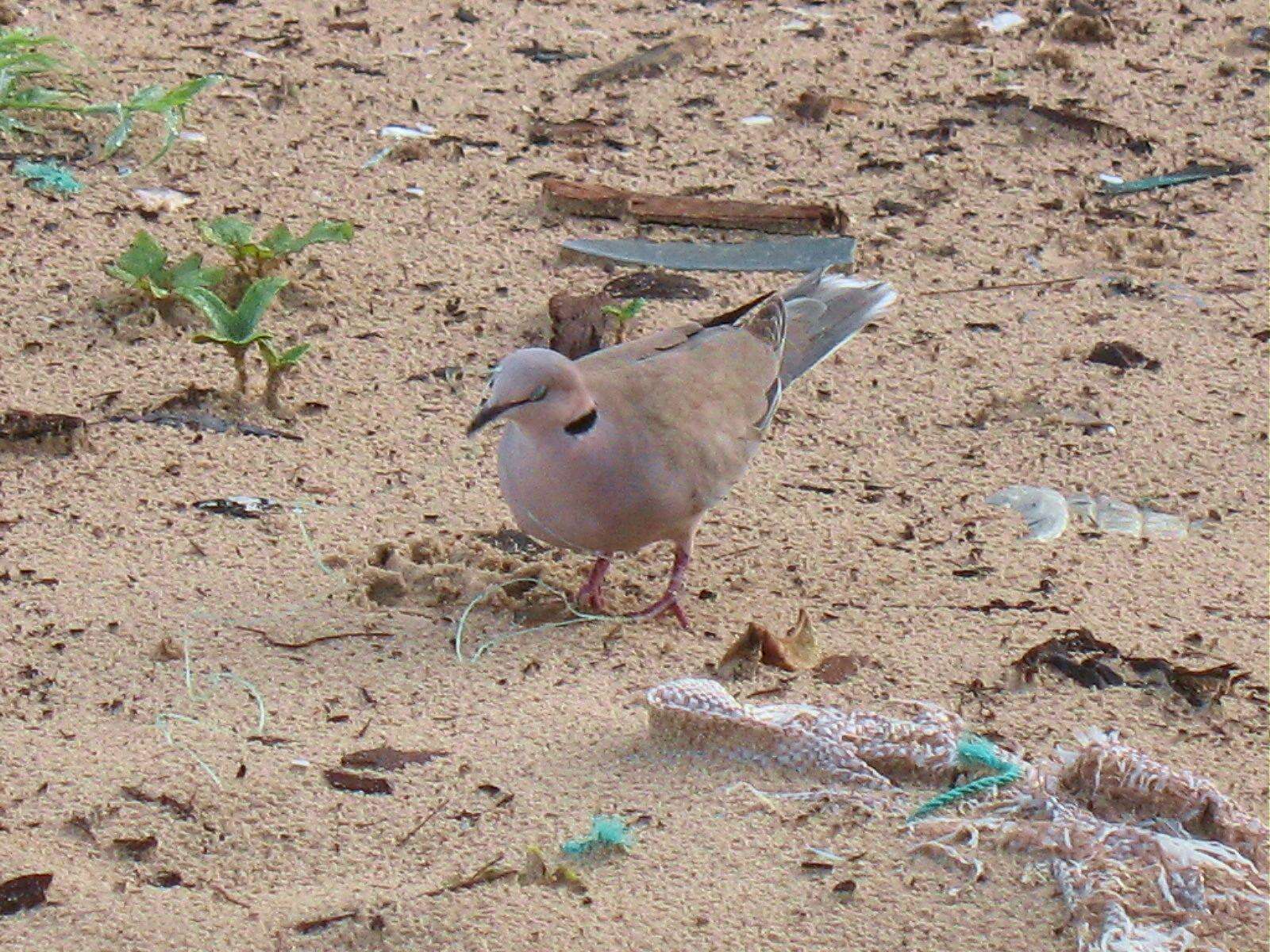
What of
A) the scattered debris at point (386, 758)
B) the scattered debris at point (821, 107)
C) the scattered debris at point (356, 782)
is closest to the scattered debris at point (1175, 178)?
the scattered debris at point (821, 107)

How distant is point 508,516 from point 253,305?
2.69 ft

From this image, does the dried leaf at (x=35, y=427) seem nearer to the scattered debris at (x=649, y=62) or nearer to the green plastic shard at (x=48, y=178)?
the green plastic shard at (x=48, y=178)

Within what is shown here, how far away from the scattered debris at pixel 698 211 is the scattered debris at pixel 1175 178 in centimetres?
93

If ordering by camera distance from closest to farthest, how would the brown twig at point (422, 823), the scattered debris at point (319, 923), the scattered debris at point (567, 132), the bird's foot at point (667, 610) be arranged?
1. the scattered debris at point (319, 923)
2. the brown twig at point (422, 823)
3. the bird's foot at point (667, 610)
4. the scattered debris at point (567, 132)

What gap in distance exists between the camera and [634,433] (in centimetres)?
383

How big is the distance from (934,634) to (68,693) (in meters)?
1.57

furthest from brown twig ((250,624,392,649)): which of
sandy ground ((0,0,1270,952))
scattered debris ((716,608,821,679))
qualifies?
scattered debris ((716,608,821,679))

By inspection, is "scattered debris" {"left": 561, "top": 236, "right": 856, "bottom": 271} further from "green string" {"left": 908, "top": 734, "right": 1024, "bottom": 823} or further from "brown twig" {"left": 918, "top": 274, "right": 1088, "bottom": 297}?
"green string" {"left": 908, "top": 734, "right": 1024, "bottom": 823}

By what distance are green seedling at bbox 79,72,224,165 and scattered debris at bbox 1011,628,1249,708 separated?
10.2ft

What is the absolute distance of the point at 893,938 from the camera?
2.81 meters

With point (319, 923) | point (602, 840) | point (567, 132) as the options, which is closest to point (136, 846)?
point (319, 923)

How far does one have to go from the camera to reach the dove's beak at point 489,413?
11.8 feet

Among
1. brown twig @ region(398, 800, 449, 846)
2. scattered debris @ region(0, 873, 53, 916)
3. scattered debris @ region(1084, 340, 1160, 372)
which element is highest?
scattered debris @ region(0, 873, 53, 916)

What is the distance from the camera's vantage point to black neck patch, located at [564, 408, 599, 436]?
3719 millimetres
